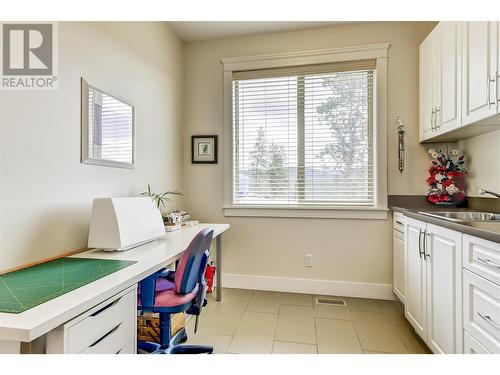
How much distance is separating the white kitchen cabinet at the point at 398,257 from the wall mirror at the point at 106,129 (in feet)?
7.84

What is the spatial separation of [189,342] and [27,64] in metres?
2.01

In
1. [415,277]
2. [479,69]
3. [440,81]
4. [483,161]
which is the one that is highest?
[440,81]

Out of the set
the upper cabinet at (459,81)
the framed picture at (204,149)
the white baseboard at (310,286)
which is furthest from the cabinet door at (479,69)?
the framed picture at (204,149)

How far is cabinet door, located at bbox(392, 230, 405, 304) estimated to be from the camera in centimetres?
232

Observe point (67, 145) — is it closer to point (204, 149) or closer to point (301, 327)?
point (204, 149)

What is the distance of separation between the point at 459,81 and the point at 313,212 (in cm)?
159

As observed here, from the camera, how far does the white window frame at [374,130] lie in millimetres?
2662

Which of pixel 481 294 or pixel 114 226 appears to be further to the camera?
pixel 114 226

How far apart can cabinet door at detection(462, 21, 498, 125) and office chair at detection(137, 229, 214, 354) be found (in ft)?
5.87

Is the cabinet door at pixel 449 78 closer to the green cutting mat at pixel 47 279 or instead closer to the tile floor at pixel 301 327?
the tile floor at pixel 301 327

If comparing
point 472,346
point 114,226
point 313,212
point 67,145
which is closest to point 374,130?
point 313,212

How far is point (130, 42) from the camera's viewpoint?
7.14 ft

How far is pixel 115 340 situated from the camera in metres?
1.06
